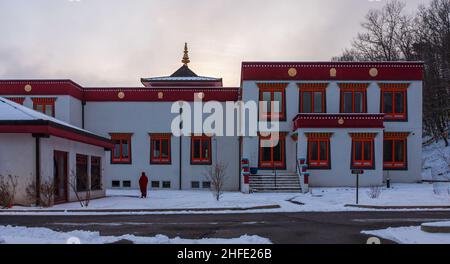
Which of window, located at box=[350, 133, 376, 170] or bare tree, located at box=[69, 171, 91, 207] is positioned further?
window, located at box=[350, 133, 376, 170]

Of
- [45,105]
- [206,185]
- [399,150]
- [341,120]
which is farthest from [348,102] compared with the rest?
[45,105]

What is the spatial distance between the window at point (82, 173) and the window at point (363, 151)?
15824 mm

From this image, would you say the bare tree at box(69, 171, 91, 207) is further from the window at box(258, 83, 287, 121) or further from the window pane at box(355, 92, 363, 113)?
the window pane at box(355, 92, 363, 113)

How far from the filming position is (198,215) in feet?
63.6

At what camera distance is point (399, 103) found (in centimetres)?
3541

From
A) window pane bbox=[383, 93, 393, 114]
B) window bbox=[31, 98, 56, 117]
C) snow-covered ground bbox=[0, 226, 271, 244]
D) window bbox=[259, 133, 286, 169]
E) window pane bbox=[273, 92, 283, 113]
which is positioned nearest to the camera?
snow-covered ground bbox=[0, 226, 271, 244]

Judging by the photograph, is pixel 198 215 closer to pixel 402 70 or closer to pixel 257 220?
pixel 257 220

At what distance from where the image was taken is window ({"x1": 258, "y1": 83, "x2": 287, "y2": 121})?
114 ft

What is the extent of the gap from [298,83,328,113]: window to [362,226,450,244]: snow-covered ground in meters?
21.5

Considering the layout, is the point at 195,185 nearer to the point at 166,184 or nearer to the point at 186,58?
the point at 166,184

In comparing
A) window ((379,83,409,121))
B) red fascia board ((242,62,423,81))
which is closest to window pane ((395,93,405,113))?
window ((379,83,409,121))

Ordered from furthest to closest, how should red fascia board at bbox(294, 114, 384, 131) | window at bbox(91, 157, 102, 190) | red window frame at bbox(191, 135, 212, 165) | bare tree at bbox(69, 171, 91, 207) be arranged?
red window frame at bbox(191, 135, 212, 165) → red fascia board at bbox(294, 114, 384, 131) → window at bbox(91, 157, 102, 190) → bare tree at bbox(69, 171, 91, 207)

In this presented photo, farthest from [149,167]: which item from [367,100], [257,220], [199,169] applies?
[257,220]

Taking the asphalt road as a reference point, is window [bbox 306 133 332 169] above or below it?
above
